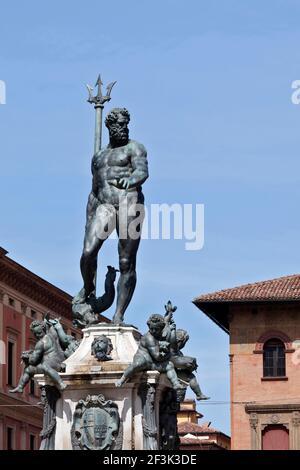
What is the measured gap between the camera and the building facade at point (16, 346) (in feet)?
223

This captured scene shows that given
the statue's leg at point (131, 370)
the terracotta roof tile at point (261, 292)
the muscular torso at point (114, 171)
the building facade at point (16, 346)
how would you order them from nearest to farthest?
the statue's leg at point (131, 370) < the muscular torso at point (114, 171) < the terracotta roof tile at point (261, 292) < the building facade at point (16, 346)

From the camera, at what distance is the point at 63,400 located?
20.3 metres

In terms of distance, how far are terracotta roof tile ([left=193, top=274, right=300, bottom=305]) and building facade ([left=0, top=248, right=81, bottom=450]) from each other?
6.04 metres

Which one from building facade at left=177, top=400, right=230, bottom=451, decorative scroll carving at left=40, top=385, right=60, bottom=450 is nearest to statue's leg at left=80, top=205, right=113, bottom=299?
decorative scroll carving at left=40, top=385, right=60, bottom=450

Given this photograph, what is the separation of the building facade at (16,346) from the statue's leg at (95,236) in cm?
4495

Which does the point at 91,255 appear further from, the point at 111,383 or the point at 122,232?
the point at 111,383

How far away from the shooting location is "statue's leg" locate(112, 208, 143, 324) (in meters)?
21.0

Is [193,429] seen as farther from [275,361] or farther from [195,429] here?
[275,361]

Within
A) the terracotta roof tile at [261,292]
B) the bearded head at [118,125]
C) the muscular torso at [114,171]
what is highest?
the terracotta roof tile at [261,292]

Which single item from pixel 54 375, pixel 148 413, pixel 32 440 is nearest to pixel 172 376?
pixel 148 413

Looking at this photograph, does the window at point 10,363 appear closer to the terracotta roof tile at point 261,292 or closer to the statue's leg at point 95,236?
the terracotta roof tile at point 261,292

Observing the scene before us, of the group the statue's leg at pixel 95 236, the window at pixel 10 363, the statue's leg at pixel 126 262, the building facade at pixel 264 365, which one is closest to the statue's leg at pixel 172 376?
the statue's leg at pixel 126 262

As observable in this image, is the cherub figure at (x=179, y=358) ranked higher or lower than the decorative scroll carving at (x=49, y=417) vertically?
higher

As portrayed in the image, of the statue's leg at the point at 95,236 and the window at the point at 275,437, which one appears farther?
the window at the point at 275,437
